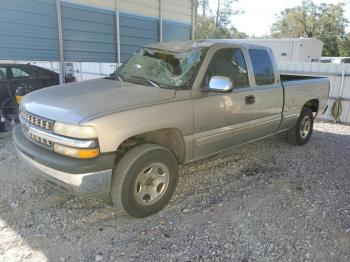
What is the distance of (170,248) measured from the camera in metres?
3.04

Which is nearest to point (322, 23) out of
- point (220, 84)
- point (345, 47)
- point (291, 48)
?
point (345, 47)

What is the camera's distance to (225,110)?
4.19 meters

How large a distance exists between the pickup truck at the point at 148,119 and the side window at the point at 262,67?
2 centimetres

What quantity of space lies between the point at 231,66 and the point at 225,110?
66 cm

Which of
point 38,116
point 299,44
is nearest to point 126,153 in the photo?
point 38,116

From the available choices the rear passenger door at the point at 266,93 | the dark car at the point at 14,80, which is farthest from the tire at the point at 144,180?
the dark car at the point at 14,80

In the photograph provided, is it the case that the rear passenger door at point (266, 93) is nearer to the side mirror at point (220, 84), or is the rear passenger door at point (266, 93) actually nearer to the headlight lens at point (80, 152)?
the side mirror at point (220, 84)

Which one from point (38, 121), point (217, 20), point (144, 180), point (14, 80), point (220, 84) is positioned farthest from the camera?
point (217, 20)

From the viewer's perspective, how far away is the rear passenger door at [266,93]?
4793 millimetres

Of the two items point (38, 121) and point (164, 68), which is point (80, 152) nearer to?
point (38, 121)

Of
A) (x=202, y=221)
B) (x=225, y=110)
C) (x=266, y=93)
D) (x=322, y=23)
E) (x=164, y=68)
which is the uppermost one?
(x=322, y=23)

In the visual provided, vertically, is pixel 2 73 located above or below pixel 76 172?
above

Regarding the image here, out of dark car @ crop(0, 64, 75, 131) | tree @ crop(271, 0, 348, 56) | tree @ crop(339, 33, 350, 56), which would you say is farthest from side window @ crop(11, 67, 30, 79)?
tree @ crop(339, 33, 350, 56)

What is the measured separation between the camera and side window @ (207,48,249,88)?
4.17m
